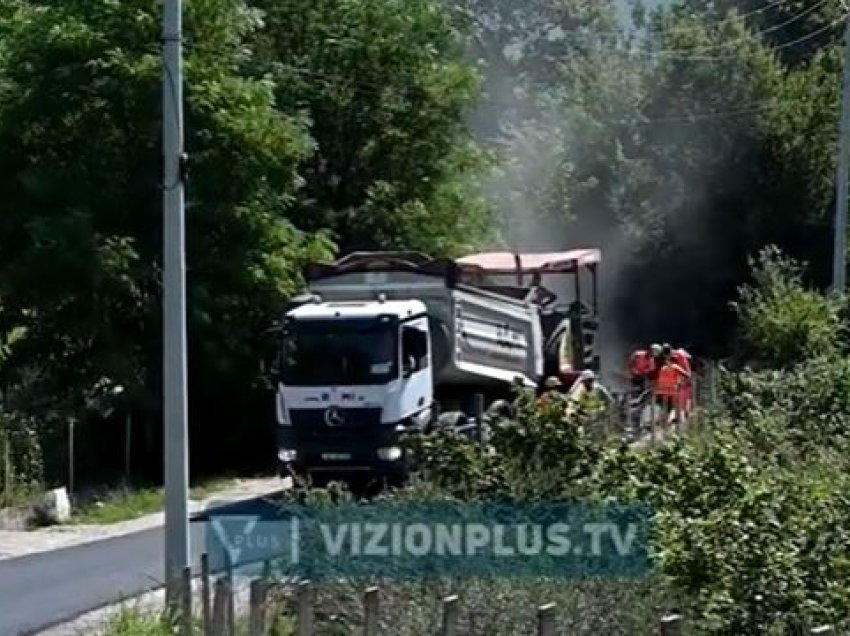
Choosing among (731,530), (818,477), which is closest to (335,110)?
(818,477)

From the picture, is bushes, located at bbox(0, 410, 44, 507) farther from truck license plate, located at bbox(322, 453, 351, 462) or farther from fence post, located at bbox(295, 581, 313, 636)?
fence post, located at bbox(295, 581, 313, 636)

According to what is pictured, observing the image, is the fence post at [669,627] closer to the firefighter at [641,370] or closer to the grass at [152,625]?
the grass at [152,625]

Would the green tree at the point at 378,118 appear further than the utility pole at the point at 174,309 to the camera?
Yes

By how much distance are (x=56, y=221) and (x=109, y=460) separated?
4.57 meters

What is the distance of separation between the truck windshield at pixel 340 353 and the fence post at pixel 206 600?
1260cm

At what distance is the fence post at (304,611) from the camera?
32.3 feet

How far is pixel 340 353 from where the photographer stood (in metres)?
24.5

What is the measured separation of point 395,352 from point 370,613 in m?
14.9

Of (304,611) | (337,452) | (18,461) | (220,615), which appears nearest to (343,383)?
(337,452)

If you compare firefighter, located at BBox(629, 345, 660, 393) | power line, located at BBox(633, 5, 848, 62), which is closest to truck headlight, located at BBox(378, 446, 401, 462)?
firefighter, located at BBox(629, 345, 660, 393)

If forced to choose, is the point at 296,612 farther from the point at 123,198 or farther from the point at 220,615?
the point at 123,198

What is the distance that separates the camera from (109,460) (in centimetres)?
3125

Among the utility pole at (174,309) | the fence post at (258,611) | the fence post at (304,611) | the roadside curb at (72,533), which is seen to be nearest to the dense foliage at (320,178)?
the roadside curb at (72,533)

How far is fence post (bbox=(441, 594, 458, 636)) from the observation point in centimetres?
909
